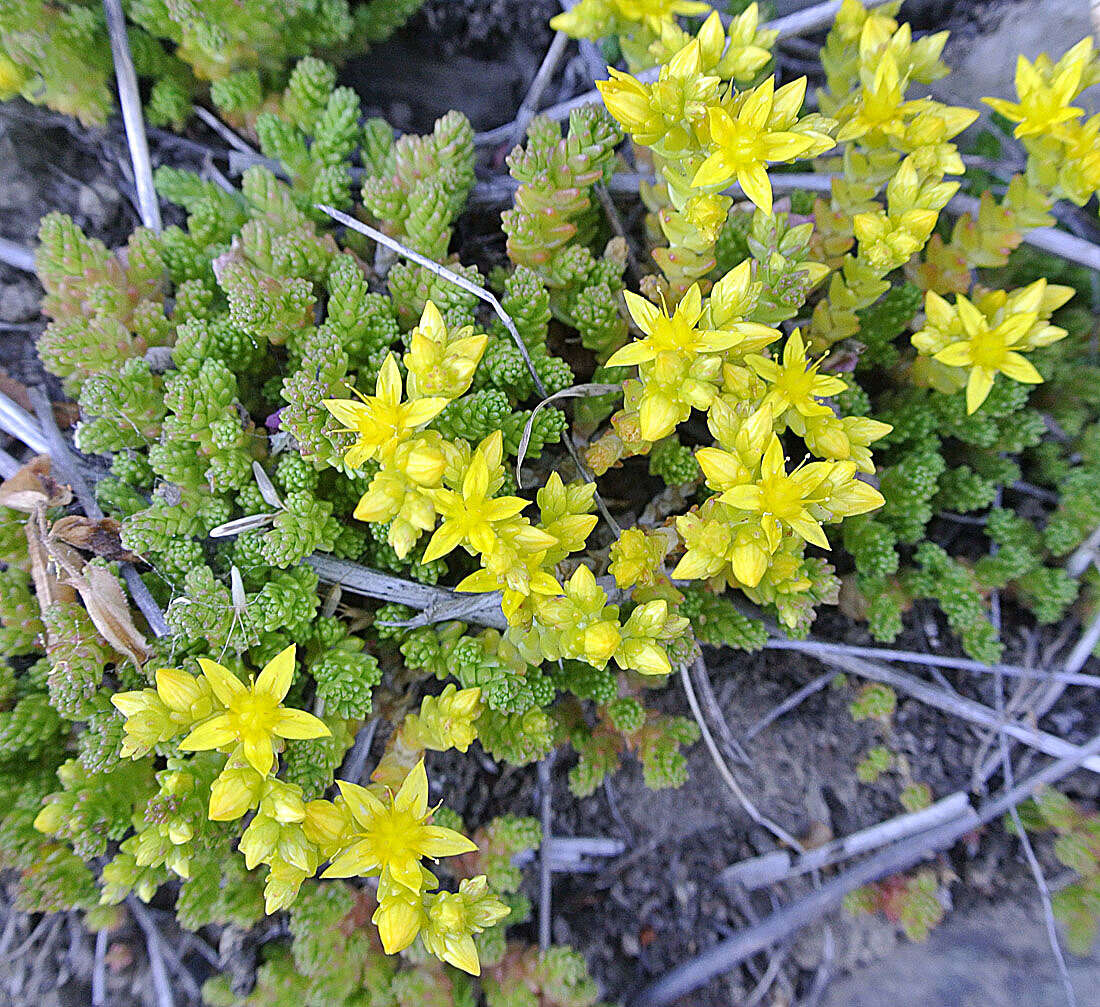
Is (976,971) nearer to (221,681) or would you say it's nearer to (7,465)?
(221,681)

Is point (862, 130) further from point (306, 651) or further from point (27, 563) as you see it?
point (27, 563)

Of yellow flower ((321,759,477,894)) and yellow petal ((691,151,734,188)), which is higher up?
yellow petal ((691,151,734,188))

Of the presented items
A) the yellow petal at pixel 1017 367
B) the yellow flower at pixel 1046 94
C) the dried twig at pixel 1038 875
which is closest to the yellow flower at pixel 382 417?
the yellow petal at pixel 1017 367

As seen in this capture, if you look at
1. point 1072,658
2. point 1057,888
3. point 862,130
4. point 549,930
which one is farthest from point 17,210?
point 1057,888

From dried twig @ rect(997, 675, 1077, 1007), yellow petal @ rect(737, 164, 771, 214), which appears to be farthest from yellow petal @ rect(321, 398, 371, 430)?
dried twig @ rect(997, 675, 1077, 1007)

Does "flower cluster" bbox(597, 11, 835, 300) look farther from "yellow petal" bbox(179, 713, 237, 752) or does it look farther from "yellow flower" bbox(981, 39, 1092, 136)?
"yellow petal" bbox(179, 713, 237, 752)

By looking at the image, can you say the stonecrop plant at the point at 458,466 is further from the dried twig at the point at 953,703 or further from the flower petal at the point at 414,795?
the dried twig at the point at 953,703
